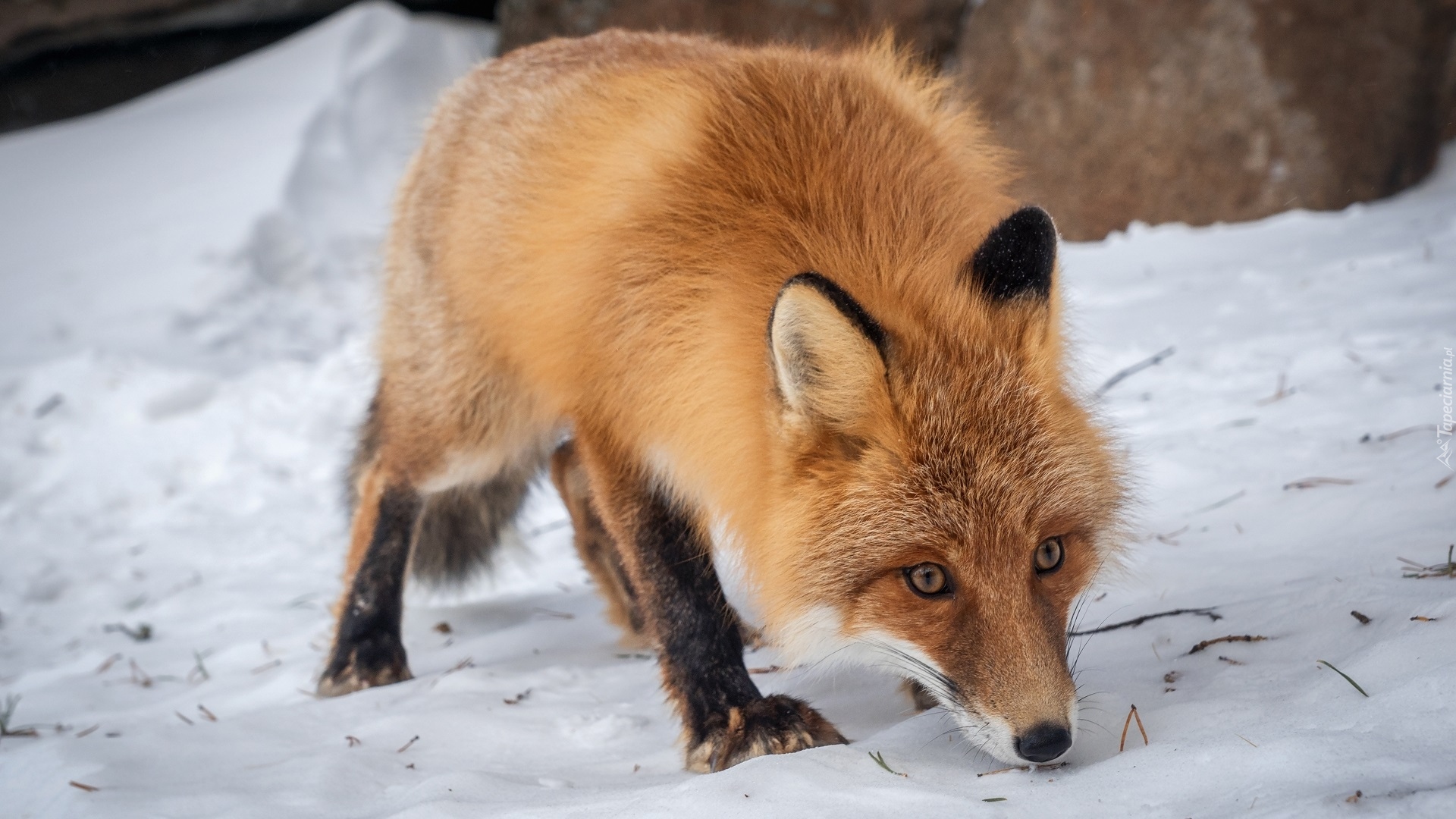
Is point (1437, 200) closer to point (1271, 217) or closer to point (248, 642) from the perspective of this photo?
point (1271, 217)

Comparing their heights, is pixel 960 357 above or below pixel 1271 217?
→ above

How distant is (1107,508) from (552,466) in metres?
2.22

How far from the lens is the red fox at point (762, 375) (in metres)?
1.87

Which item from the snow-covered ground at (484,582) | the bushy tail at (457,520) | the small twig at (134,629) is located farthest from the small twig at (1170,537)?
the small twig at (134,629)

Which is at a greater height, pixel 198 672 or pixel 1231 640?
pixel 1231 640

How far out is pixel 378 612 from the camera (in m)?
3.23

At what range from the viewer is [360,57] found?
25.0ft

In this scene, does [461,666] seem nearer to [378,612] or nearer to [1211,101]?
[378,612]

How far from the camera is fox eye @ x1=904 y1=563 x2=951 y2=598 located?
187 cm

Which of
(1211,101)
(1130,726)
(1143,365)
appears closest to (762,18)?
(1211,101)

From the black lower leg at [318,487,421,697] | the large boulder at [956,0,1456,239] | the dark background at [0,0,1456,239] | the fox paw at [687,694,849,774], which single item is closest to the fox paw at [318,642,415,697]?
the black lower leg at [318,487,421,697]

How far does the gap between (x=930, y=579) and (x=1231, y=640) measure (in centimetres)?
80

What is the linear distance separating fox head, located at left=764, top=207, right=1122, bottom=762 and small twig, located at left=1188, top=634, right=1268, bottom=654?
0.37 meters

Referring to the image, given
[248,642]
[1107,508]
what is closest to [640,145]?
[1107,508]
